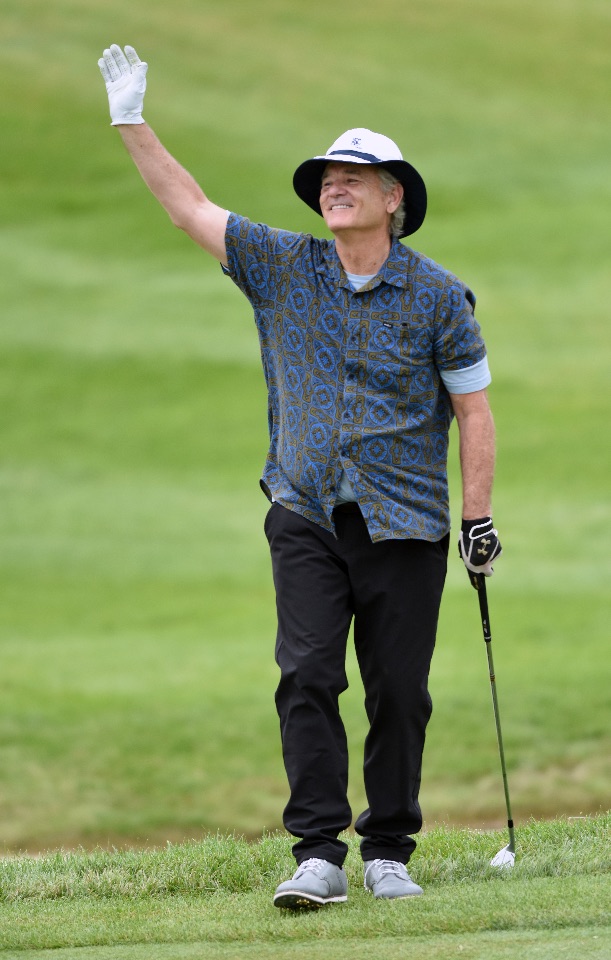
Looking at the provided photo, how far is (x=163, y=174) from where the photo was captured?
208 inches

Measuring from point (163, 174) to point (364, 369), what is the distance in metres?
0.91

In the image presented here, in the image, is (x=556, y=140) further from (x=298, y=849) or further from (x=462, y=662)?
Result: (x=298, y=849)

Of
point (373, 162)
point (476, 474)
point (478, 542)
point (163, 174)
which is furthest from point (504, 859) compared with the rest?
point (163, 174)

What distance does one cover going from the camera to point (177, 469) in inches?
660

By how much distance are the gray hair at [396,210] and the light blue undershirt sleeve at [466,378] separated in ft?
1.76

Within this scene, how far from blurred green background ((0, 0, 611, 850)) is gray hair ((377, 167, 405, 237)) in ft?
17.5

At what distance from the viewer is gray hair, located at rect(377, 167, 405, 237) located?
17.6 feet

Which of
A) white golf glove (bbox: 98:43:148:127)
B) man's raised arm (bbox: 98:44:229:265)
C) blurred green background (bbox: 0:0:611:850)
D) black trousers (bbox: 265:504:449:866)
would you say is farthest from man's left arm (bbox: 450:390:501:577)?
blurred green background (bbox: 0:0:611:850)

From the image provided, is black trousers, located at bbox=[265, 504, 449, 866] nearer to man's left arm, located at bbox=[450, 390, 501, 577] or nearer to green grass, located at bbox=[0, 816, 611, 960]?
man's left arm, located at bbox=[450, 390, 501, 577]

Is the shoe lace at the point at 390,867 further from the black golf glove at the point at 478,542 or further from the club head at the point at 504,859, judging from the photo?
the black golf glove at the point at 478,542

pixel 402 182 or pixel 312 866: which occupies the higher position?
pixel 402 182

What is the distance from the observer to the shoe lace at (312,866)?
4992 millimetres

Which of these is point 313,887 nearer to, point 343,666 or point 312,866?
point 312,866

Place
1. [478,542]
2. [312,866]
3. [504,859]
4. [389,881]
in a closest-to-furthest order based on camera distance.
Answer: [312,866]
[389,881]
[478,542]
[504,859]
